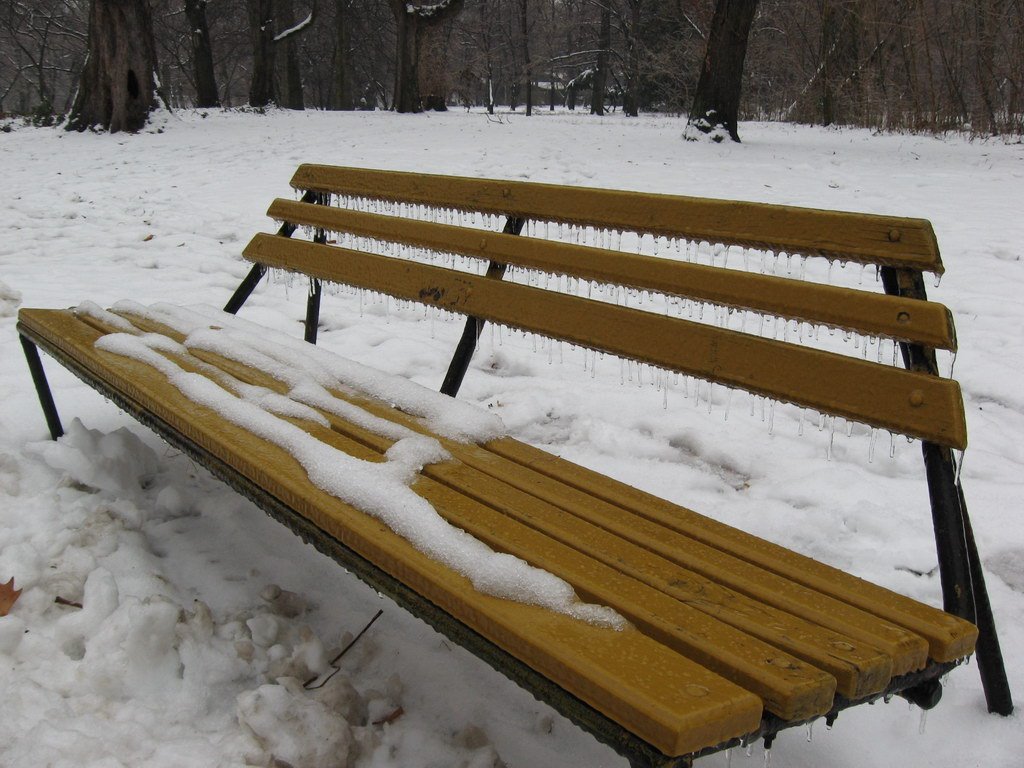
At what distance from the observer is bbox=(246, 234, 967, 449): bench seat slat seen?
167 cm

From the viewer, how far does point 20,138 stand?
12.3 m

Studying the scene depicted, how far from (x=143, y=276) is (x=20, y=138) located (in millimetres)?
8764

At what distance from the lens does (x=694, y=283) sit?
2.06 m

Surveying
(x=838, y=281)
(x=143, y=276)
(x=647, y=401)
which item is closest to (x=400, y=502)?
(x=647, y=401)

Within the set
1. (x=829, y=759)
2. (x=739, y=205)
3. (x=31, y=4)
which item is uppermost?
(x=31, y=4)

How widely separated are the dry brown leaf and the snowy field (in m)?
0.03

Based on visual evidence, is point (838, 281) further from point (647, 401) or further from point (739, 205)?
point (739, 205)

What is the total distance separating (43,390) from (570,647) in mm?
2532

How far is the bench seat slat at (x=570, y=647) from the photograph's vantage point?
44.1 inches

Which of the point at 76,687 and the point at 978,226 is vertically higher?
the point at 978,226

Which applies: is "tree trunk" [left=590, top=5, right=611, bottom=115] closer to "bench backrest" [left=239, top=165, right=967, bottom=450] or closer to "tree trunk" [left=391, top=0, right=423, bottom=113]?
"tree trunk" [left=391, top=0, right=423, bottom=113]

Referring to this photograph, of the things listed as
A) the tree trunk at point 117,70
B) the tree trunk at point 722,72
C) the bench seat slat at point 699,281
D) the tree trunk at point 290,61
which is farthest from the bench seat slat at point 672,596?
the tree trunk at point 290,61

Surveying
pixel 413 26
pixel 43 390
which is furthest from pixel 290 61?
pixel 43 390

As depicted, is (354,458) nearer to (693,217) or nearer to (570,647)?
(570,647)
